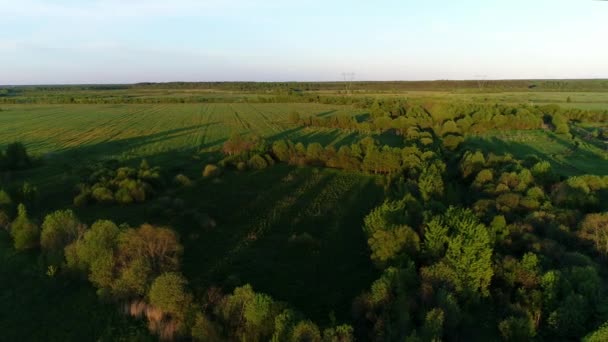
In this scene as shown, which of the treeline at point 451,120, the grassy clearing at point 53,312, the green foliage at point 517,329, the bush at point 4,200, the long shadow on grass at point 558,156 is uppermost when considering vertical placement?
the treeline at point 451,120

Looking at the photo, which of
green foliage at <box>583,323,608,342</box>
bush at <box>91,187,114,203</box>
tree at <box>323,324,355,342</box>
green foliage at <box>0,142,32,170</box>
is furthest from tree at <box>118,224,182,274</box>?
green foliage at <box>0,142,32,170</box>

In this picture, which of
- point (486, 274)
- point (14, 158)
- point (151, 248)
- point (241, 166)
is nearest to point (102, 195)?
point (151, 248)

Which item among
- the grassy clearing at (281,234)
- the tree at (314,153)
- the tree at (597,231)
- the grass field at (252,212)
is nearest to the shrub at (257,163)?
the grass field at (252,212)

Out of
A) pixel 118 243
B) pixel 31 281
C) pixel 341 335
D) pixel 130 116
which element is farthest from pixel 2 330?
pixel 130 116

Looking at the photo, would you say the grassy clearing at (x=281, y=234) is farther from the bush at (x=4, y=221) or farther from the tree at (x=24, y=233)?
the tree at (x=24, y=233)

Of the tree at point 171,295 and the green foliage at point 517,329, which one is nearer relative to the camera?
the green foliage at point 517,329

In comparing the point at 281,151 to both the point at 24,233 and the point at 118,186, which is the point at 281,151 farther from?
the point at 24,233

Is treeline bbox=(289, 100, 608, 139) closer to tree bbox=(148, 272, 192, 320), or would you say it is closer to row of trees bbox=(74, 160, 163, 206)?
row of trees bbox=(74, 160, 163, 206)
